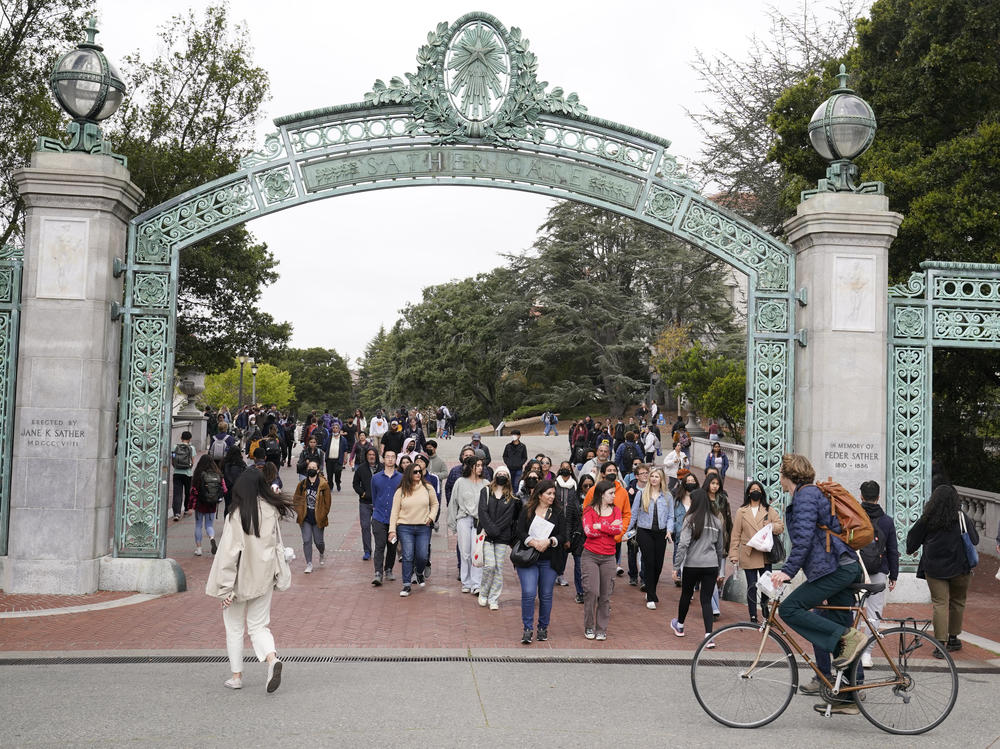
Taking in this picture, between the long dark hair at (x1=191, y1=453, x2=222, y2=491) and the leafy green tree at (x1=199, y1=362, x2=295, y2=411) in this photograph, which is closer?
the long dark hair at (x1=191, y1=453, x2=222, y2=491)

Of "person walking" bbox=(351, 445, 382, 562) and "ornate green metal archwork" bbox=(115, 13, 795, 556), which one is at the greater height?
"ornate green metal archwork" bbox=(115, 13, 795, 556)

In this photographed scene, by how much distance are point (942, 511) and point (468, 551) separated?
5.43 meters

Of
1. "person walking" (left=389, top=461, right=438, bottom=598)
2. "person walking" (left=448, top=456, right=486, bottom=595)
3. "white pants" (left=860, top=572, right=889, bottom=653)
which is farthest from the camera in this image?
"person walking" (left=448, top=456, right=486, bottom=595)

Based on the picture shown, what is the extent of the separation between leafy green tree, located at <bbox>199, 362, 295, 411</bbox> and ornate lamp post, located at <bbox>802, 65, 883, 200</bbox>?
53.7 m

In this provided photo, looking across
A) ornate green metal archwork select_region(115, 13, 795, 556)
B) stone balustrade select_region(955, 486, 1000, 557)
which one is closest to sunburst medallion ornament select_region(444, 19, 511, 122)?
ornate green metal archwork select_region(115, 13, 795, 556)

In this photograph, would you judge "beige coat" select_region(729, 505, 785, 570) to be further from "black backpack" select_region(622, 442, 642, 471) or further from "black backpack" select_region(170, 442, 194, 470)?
"black backpack" select_region(170, 442, 194, 470)

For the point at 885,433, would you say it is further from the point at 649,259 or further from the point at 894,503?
the point at 649,259

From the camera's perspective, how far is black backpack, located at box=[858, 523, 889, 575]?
26.3ft

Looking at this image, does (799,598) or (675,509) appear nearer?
(799,598)

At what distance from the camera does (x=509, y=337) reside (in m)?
49.9

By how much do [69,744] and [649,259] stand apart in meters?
42.8

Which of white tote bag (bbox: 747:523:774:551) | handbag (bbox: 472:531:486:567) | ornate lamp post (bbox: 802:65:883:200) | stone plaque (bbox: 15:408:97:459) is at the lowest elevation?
handbag (bbox: 472:531:486:567)

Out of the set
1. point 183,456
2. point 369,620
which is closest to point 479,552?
point 369,620

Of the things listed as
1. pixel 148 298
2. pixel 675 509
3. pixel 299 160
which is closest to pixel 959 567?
pixel 675 509
